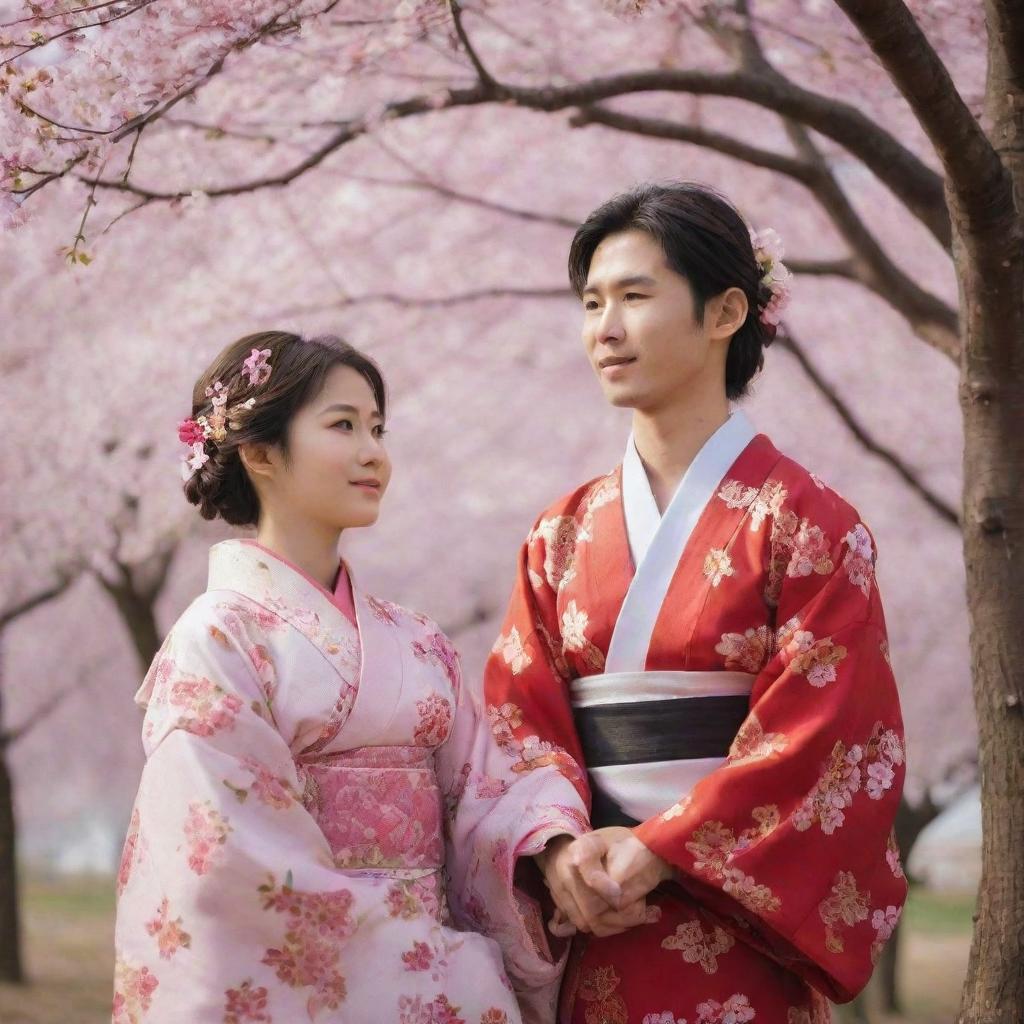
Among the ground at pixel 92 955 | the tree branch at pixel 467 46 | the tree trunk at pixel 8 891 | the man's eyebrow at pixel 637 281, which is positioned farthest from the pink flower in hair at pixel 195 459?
the ground at pixel 92 955

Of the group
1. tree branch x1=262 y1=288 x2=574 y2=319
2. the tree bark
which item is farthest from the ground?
the tree bark

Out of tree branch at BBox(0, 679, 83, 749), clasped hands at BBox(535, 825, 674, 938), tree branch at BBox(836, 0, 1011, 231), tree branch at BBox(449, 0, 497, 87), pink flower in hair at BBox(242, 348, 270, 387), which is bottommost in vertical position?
→ tree branch at BBox(0, 679, 83, 749)

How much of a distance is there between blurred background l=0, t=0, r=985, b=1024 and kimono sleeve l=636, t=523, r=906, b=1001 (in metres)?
3.04

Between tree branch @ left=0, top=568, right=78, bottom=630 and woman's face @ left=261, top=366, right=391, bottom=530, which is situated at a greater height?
woman's face @ left=261, top=366, right=391, bottom=530

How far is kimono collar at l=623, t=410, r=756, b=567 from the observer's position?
266 cm

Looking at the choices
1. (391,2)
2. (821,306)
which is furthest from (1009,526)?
(821,306)

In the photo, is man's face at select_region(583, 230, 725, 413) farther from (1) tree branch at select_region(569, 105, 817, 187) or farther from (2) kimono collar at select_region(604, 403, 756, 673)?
(1) tree branch at select_region(569, 105, 817, 187)

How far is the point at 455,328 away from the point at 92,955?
6.16m

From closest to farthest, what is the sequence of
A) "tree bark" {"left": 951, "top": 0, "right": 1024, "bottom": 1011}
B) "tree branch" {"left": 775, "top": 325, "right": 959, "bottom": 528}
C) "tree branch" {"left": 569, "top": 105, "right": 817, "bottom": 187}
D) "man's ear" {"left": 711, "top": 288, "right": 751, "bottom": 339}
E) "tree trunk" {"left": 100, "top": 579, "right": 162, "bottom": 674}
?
"man's ear" {"left": 711, "top": 288, "right": 751, "bottom": 339}
"tree bark" {"left": 951, "top": 0, "right": 1024, "bottom": 1011}
"tree branch" {"left": 569, "top": 105, "right": 817, "bottom": 187}
"tree branch" {"left": 775, "top": 325, "right": 959, "bottom": 528}
"tree trunk" {"left": 100, "top": 579, "right": 162, "bottom": 674}

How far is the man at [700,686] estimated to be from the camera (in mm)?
2383

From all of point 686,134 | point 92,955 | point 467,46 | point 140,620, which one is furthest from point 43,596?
point 467,46

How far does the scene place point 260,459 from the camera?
8.50ft

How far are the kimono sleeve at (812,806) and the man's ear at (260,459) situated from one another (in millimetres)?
961

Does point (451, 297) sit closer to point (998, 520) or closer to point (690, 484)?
point (998, 520)
